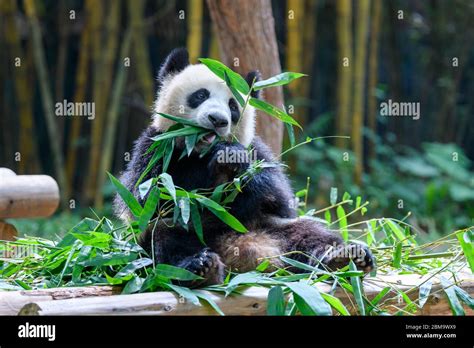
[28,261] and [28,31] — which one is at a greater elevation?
[28,31]

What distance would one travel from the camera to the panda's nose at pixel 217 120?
3217 millimetres

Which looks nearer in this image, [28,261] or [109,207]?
[28,261]

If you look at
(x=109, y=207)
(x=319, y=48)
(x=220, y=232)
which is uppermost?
(x=319, y=48)

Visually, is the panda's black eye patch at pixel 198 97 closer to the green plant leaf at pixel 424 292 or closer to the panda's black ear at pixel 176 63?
the panda's black ear at pixel 176 63

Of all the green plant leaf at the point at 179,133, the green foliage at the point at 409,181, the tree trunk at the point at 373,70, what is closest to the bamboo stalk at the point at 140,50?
the green foliage at the point at 409,181

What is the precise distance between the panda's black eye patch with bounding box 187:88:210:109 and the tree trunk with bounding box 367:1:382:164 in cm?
420

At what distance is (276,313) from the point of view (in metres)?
2.61

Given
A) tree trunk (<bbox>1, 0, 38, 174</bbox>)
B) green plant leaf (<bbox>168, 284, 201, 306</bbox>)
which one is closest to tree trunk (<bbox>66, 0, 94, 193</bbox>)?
tree trunk (<bbox>1, 0, 38, 174</bbox>)

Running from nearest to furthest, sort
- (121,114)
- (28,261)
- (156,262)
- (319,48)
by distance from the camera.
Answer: (156,262)
(28,261)
(121,114)
(319,48)

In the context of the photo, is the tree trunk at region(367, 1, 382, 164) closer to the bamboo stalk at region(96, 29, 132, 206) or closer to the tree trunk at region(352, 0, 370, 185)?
the tree trunk at region(352, 0, 370, 185)
